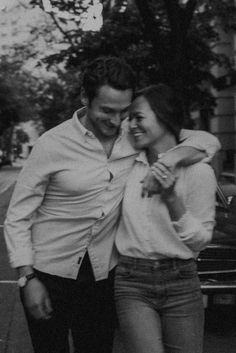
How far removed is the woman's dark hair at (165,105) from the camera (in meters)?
2.81

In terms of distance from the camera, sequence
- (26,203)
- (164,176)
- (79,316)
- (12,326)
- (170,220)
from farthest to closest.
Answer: (12,326), (79,316), (26,203), (170,220), (164,176)

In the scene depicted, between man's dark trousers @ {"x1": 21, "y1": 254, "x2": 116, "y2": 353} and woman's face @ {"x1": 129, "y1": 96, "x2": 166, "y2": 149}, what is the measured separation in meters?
0.58

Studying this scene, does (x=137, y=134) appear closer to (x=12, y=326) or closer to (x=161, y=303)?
(x=161, y=303)

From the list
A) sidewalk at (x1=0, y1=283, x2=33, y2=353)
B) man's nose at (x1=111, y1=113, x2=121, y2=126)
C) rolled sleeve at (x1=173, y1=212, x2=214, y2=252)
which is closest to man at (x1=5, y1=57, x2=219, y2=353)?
man's nose at (x1=111, y1=113, x2=121, y2=126)

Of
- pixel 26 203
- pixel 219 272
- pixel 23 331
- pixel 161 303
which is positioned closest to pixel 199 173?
pixel 161 303

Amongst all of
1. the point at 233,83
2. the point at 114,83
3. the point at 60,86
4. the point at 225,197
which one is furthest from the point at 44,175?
the point at 60,86

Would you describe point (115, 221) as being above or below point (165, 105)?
below

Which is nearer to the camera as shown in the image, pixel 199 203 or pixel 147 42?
pixel 199 203

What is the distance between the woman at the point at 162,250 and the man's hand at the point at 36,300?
0.30m

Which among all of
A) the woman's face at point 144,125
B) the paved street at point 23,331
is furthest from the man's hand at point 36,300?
the paved street at point 23,331

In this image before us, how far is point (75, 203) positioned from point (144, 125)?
17.4 inches

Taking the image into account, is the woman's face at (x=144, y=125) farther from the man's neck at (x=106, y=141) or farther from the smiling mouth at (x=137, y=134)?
the man's neck at (x=106, y=141)

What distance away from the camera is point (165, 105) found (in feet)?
9.25

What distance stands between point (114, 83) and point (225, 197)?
15.1 feet
